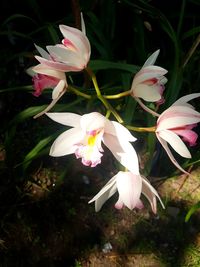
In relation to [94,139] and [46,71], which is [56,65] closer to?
[46,71]

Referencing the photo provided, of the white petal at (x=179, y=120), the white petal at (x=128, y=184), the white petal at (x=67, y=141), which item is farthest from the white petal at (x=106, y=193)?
the white petal at (x=179, y=120)

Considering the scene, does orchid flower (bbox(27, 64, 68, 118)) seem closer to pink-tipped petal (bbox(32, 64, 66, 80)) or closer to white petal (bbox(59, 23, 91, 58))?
pink-tipped petal (bbox(32, 64, 66, 80))

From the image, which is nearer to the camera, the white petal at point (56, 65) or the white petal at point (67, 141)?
the white petal at point (56, 65)

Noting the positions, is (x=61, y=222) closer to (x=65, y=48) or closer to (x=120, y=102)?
(x=120, y=102)

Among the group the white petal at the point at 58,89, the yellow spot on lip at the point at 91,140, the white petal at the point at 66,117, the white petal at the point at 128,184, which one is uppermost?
the white petal at the point at 58,89

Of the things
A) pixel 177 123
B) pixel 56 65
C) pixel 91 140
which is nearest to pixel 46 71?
pixel 56 65

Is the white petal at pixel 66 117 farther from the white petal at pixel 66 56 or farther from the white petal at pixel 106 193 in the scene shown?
the white petal at pixel 106 193

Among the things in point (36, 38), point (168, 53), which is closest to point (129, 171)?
point (168, 53)
